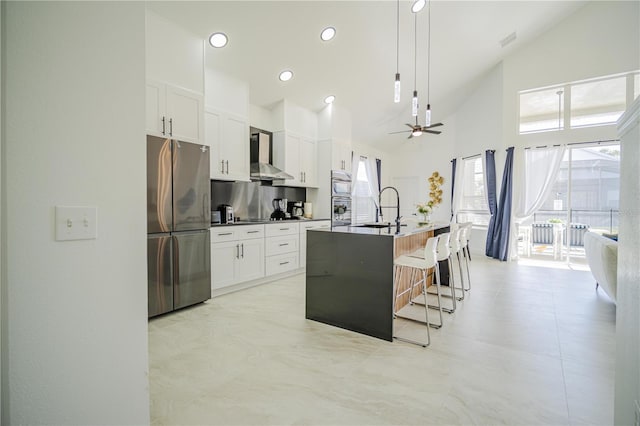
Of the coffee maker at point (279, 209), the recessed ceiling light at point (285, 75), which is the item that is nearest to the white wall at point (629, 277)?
the recessed ceiling light at point (285, 75)

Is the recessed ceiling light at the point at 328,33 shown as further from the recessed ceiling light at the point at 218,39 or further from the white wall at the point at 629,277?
the white wall at the point at 629,277

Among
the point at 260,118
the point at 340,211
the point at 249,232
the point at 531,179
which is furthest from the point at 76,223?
the point at 531,179

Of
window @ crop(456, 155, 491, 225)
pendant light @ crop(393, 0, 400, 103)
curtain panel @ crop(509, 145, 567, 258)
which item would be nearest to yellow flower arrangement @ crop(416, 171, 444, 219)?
window @ crop(456, 155, 491, 225)

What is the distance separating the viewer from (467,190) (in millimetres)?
7590

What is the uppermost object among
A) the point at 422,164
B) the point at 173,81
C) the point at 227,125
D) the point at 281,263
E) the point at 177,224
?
the point at 173,81

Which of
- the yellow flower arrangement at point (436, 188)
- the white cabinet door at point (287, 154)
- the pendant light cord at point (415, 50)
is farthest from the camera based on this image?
the yellow flower arrangement at point (436, 188)

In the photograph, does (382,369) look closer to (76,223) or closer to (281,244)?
(76,223)

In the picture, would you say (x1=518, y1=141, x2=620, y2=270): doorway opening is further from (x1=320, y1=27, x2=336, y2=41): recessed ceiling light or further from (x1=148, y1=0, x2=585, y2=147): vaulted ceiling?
(x1=320, y1=27, x2=336, y2=41): recessed ceiling light

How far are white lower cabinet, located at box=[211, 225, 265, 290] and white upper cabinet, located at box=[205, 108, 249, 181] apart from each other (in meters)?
0.83

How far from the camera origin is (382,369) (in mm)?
2172

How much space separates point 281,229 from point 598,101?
6500 millimetres

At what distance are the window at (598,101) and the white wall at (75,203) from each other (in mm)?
7507

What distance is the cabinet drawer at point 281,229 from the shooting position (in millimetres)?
4551

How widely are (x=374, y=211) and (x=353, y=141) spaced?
6.93 feet
